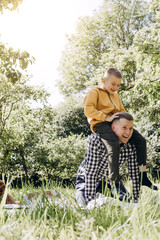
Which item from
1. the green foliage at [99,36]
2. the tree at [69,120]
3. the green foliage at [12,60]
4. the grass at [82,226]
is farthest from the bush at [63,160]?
the green foliage at [99,36]

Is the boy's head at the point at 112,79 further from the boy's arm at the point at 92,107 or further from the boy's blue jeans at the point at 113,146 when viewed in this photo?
the boy's blue jeans at the point at 113,146

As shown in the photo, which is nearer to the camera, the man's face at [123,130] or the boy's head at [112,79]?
the man's face at [123,130]

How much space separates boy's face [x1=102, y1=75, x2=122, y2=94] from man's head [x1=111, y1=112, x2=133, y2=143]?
1.41ft

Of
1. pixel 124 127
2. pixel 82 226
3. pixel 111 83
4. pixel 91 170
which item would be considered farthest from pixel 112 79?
pixel 82 226

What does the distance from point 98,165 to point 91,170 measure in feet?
0.30

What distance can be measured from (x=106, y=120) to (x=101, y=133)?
16cm

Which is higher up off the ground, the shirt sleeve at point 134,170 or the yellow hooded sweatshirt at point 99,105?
the yellow hooded sweatshirt at point 99,105

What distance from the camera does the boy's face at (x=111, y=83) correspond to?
2.77 m

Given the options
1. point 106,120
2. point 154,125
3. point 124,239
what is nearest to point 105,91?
Answer: point 106,120

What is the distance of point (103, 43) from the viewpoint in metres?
18.4

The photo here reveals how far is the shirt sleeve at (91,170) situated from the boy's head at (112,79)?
2.16 feet

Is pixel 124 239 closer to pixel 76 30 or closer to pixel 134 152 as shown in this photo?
pixel 134 152

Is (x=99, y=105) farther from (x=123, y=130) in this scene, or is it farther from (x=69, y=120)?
(x=69, y=120)

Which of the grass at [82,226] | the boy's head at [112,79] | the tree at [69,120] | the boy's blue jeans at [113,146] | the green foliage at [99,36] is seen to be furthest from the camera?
the green foliage at [99,36]
